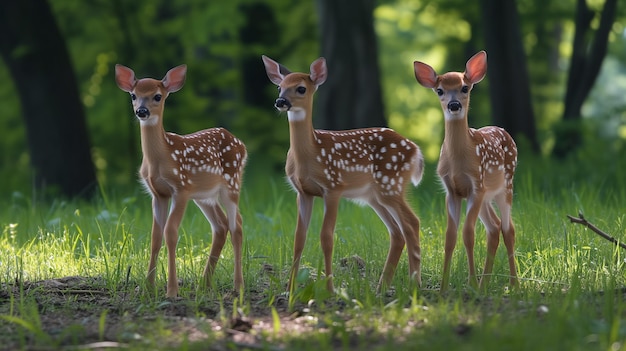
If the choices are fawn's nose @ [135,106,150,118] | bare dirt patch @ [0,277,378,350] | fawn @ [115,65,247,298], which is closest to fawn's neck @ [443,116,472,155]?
bare dirt patch @ [0,277,378,350]

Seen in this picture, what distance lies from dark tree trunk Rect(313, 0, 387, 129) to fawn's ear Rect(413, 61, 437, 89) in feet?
24.3

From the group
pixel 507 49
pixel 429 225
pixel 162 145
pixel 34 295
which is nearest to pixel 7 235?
pixel 34 295

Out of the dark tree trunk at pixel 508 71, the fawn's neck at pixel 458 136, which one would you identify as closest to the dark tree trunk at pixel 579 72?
the dark tree trunk at pixel 508 71

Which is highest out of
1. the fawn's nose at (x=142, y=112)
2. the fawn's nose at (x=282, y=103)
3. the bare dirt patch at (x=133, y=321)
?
the fawn's nose at (x=282, y=103)

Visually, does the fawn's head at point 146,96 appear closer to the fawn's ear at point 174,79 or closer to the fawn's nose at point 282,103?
the fawn's ear at point 174,79

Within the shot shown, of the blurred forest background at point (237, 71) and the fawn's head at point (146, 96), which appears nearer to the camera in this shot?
the fawn's head at point (146, 96)

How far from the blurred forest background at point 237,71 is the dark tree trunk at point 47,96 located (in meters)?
0.01

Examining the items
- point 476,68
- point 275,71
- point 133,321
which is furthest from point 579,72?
point 133,321

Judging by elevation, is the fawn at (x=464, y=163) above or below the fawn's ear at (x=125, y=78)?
below

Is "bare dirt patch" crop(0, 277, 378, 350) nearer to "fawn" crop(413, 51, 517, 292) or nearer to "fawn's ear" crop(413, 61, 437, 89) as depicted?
"fawn" crop(413, 51, 517, 292)

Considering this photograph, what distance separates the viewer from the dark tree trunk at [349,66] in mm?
13492

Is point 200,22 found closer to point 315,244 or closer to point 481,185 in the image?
point 315,244

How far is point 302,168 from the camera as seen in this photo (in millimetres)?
5820

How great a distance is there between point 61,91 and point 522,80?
22.2ft
